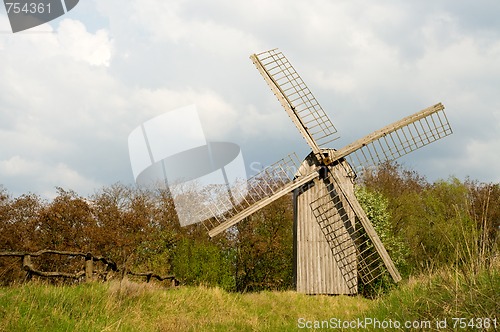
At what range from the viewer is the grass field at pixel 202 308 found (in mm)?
5855

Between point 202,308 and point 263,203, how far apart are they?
593cm

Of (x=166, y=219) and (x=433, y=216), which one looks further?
(x=433, y=216)

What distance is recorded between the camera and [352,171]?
1678 centimetres

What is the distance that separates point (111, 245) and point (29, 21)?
1942cm

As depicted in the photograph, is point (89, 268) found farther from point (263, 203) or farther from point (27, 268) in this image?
point (263, 203)

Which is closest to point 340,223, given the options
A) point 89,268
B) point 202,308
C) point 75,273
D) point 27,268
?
point 202,308

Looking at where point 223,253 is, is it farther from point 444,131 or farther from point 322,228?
point 444,131

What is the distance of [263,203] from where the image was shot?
1585 cm

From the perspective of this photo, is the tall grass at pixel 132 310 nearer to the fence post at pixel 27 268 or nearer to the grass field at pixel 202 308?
the grass field at pixel 202 308

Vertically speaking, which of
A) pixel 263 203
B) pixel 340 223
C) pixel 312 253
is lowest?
pixel 312 253

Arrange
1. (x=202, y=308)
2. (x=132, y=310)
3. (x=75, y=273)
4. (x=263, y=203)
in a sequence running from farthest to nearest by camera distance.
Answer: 1. (x=263, y=203)
2. (x=202, y=308)
3. (x=75, y=273)
4. (x=132, y=310)

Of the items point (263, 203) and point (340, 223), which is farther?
point (340, 223)

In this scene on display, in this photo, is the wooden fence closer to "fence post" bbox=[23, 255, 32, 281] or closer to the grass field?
"fence post" bbox=[23, 255, 32, 281]

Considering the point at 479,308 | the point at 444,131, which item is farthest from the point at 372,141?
the point at 479,308
